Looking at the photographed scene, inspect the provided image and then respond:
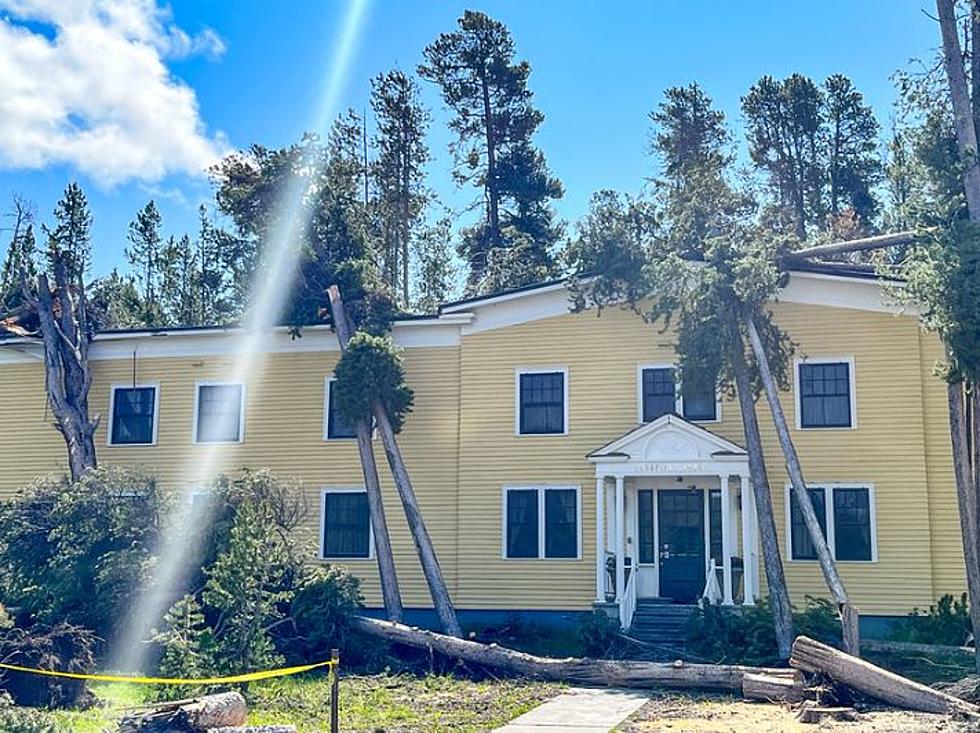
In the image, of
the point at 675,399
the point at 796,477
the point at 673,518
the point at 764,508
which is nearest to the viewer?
the point at 796,477

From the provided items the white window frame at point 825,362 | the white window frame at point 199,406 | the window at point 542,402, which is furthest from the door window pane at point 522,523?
the white window frame at point 199,406

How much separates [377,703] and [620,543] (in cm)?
661

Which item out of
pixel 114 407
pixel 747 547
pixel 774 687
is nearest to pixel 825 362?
pixel 747 547

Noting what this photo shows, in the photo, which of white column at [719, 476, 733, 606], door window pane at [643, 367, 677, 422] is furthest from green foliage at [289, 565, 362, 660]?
door window pane at [643, 367, 677, 422]

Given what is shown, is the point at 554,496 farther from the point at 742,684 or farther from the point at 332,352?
the point at 742,684

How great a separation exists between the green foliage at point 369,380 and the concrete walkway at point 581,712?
7233mm

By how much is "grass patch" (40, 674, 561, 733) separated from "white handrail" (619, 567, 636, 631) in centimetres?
376

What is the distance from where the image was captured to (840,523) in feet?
59.6

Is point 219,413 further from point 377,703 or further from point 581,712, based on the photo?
point 581,712

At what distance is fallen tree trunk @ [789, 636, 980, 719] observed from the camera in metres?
11.6

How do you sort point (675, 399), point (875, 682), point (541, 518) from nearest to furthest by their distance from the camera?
point (875, 682) < point (675, 399) < point (541, 518)

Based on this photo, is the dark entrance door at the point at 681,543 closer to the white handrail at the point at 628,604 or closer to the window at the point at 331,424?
the white handrail at the point at 628,604

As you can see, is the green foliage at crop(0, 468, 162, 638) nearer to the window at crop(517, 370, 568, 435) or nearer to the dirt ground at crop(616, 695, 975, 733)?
the window at crop(517, 370, 568, 435)

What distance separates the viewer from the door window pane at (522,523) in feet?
64.9
